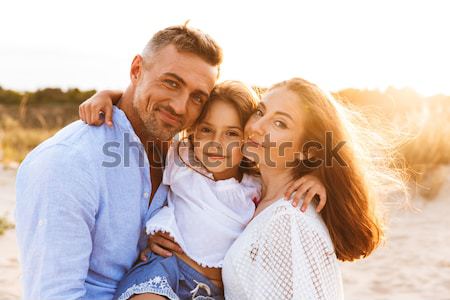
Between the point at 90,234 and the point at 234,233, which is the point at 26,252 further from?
the point at 234,233

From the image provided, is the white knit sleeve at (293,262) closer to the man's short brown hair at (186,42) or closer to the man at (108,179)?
the man at (108,179)

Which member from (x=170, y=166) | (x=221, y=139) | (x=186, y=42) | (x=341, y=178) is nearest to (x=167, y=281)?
(x=170, y=166)

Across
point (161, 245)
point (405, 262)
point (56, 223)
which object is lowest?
point (405, 262)

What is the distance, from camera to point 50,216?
2.88 meters

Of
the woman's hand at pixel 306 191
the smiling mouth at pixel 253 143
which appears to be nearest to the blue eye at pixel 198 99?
the smiling mouth at pixel 253 143

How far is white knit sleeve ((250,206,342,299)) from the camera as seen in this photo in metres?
2.90

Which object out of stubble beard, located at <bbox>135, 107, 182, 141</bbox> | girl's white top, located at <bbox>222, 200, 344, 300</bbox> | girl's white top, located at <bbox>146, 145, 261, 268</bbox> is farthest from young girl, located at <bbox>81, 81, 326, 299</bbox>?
girl's white top, located at <bbox>222, 200, 344, 300</bbox>

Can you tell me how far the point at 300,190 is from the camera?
126 inches

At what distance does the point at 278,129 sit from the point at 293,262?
820 mm

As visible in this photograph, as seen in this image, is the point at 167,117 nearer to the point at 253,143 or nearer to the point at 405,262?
the point at 253,143

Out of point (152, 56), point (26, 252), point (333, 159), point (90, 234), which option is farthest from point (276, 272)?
point (152, 56)

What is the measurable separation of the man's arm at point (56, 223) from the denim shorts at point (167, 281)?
0.97 ft

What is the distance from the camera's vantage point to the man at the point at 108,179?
2.90m

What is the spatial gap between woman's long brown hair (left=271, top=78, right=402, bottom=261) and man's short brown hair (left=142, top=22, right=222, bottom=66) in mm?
570
